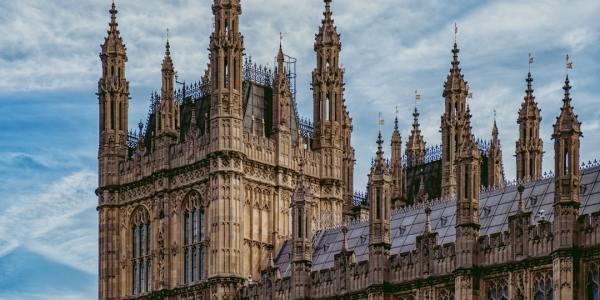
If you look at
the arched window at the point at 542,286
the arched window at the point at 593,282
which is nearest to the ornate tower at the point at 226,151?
the arched window at the point at 542,286

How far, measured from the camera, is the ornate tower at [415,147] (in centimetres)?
13050

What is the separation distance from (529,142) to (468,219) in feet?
76.5

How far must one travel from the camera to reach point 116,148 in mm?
117938

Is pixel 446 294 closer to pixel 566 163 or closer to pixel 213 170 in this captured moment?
pixel 566 163

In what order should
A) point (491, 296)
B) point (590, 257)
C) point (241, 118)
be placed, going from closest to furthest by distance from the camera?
point (590, 257), point (491, 296), point (241, 118)

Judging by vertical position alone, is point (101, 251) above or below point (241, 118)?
below

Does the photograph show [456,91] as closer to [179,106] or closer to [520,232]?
[179,106]

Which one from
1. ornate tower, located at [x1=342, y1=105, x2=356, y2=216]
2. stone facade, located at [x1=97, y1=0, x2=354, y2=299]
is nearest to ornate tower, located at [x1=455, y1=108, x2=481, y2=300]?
stone facade, located at [x1=97, y1=0, x2=354, y2=299]

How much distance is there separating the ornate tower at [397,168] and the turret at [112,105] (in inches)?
784

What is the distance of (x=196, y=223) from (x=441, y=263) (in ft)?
76.6

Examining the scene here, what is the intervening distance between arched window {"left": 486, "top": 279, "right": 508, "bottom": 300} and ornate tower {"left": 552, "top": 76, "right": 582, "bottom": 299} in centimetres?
449

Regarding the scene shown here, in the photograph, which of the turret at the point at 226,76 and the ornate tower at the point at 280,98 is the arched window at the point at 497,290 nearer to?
the turret at the point at 226,76

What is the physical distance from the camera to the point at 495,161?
11725cm

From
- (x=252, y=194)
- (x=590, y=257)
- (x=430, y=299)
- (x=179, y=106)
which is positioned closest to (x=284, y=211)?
(x=252, y=194)
